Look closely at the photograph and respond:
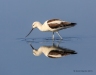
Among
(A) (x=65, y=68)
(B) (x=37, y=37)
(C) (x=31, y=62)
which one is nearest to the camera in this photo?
(A) (x=65, y=68)

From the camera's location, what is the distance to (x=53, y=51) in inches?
382

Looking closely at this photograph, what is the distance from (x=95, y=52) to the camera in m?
9.77

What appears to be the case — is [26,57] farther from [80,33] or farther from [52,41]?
[80,33]

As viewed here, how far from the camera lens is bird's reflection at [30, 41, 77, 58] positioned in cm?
935

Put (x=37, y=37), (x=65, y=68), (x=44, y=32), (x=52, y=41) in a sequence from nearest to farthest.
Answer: (x=65, y=68), (x=52, y=41), (x=37, y=37), (x=44, y=32)

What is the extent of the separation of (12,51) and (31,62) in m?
1.35

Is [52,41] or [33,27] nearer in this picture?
[52,41]

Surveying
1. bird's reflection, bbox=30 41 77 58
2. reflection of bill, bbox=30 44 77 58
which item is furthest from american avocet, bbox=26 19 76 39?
reflection of bill, bbox=30 44 77 58

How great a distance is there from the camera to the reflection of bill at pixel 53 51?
935cm

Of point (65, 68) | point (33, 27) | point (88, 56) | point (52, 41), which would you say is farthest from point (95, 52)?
point (33, 27)

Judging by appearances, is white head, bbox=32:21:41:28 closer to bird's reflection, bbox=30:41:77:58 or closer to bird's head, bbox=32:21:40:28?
bird's head, bbox=32:21:40:28

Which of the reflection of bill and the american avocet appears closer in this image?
the reflection of bill

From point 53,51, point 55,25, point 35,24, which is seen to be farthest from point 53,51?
point 35,24

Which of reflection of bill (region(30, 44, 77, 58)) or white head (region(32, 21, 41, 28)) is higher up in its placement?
white head (region(32, 21, 41, 28))
